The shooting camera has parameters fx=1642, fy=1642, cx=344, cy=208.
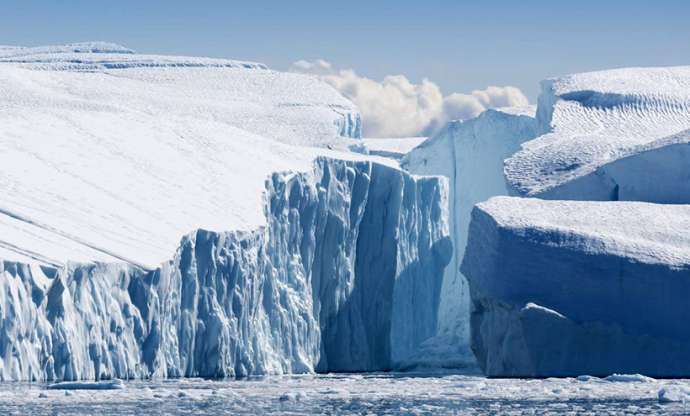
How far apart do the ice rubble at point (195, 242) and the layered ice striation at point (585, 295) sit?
382cm

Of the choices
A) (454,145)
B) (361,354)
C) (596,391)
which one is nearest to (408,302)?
(361,354)

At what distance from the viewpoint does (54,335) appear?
66.1 feet

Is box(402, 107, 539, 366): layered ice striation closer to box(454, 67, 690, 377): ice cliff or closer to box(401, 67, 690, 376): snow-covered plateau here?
box(401, 67, 690, 376): snow-covered plateau

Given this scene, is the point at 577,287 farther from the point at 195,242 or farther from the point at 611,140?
the point at 611,140

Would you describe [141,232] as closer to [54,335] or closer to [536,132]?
[54,335]

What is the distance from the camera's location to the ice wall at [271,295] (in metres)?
20.2

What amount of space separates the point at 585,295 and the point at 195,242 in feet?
19.4

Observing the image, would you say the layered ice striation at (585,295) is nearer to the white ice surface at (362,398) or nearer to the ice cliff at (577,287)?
the ice cliff at (577,287)

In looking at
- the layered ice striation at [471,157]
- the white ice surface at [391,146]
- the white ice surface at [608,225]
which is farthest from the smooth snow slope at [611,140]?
the white ice surface at [391,146]

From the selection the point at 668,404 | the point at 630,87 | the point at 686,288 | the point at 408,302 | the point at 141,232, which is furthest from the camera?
the point at 630,87

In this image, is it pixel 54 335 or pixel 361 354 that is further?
pixel 361 354

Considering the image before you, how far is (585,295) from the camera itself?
24.8 metres

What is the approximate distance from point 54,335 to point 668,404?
7433 millimetres

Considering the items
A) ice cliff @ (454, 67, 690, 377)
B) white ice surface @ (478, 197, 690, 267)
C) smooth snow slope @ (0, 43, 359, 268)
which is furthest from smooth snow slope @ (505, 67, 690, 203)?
smooth snow slope @ (0, 43, 359, 268)
